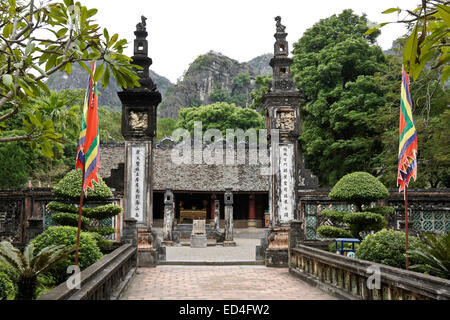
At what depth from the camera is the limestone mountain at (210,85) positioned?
60.8 m

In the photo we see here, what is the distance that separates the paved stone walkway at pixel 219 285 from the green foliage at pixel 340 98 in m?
11.3

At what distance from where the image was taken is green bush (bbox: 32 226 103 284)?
5.74m

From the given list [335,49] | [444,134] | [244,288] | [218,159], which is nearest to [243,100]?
[218,159]

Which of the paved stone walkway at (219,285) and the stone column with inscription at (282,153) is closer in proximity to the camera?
the paved stone walkway at (219,285)

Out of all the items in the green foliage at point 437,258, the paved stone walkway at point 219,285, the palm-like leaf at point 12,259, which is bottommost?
the paved stone walkway at point 219,285

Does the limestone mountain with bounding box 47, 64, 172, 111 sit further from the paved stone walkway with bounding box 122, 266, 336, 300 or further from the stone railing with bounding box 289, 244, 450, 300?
the stone railing with bounding box 289, 244, 450, 300

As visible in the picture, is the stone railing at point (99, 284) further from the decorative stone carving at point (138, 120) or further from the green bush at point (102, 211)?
the decorative stone carving at point (138, 120)

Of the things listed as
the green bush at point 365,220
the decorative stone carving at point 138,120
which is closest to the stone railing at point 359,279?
the green bush at point 365,220

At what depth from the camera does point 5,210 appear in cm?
1103

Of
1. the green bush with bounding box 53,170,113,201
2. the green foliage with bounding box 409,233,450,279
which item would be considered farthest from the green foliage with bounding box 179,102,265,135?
the green foliage with bounding box 409,233,450,279

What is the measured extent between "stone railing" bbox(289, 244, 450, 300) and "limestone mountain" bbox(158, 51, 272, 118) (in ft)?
175

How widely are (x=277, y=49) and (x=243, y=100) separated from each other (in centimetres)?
5095

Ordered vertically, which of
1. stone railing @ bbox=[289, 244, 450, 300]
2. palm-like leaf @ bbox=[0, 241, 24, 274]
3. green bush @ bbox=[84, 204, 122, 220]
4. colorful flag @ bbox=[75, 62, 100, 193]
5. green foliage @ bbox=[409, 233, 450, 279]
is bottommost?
stone railing @ bbox=[289, 244, 450, 300]
